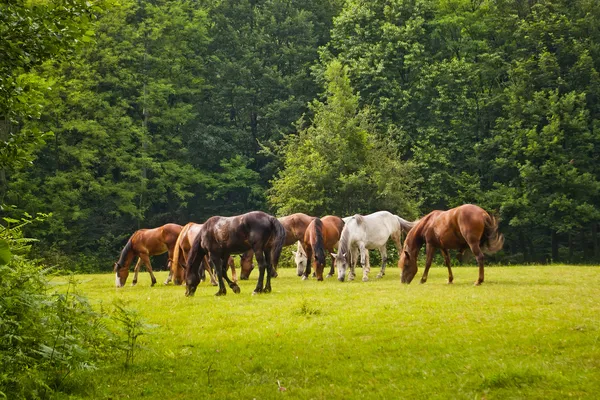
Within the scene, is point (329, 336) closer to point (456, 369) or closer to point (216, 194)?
point (456, 369)

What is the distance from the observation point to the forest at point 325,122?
123ft

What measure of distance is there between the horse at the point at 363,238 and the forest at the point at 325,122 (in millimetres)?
13769

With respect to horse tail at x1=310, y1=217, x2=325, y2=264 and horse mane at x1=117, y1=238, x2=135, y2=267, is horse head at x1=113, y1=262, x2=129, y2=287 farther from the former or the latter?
horse tail at x1=310, y1=217, x2=325, y2=264

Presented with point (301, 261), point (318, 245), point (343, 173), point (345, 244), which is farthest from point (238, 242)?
point (343, 173)

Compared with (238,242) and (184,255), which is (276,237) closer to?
(238,242)

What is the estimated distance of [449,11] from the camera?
158ft

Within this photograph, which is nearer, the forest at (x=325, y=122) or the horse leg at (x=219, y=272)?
the horse leg at (x=219, y=272)

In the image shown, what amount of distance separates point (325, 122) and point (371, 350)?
30.2m

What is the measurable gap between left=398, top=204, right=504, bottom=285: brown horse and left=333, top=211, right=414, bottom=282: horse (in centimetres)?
222

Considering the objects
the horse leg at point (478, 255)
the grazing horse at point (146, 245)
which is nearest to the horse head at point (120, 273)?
the grazing horse at point (146, 245)

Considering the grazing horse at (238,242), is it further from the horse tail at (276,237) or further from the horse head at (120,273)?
the horse head at (120,273)

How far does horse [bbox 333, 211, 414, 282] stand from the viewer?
2030 cm

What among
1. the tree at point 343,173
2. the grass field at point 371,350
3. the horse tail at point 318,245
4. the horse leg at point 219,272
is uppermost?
the tree at point 343,173

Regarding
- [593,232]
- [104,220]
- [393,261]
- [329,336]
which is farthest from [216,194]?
[329,336]
